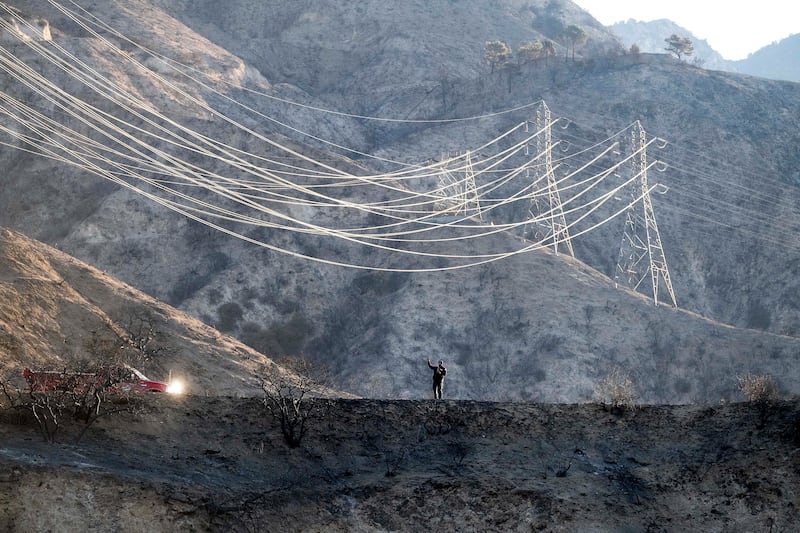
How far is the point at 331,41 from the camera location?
145125 mm

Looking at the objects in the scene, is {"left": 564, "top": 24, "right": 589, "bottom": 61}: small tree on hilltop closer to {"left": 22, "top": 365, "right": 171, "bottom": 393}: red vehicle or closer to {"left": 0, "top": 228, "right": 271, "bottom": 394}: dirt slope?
{"left": 0, "top": 228, "right": 271, "bottom": 394}: dirt slope

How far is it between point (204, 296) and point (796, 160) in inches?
2860

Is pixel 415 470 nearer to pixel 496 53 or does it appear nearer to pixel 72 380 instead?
pixel 72 380

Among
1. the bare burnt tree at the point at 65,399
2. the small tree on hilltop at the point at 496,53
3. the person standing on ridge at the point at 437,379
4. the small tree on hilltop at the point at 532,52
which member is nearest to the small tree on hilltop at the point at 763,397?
the person standing on ridge at the point at 437,379

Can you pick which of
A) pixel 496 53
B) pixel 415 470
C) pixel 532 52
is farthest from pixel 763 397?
pixel 532 52

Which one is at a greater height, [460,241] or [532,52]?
[532,52]

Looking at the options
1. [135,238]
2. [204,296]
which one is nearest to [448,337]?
[204,296]

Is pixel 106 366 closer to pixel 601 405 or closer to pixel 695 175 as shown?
pixel 601 405

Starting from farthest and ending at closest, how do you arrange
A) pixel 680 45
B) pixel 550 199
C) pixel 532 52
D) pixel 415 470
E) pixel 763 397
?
pixel 680 45
pixel 532 52
pixel 550 199
pixel 763 397
pixel 415 470

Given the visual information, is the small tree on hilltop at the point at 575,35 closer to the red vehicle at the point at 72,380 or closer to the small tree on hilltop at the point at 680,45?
the small tree on hilltop at the point at 680,45

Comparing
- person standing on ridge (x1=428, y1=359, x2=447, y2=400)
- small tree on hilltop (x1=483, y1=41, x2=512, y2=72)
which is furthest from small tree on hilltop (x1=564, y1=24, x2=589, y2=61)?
person standing on ridge (x1=428, y1=359, x2=447, y2=400)

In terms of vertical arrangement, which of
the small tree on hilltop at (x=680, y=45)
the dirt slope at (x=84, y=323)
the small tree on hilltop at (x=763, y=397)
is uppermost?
the small tree on hilltop at (x=680, y=45)

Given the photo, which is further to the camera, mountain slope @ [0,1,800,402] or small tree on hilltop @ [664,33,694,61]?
small tree on hilltop @ [664,33,694,61]

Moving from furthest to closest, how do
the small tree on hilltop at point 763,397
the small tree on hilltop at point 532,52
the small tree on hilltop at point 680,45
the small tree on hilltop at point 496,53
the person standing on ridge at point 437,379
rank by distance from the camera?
the small tree on hilltop at point 680,45 < the small tree on hilltop at point 532,52 < the small tree on hilltop at point 496,53 < the person standing on ridge at point 437,379 < the small tree on hilltop at point 763,397
